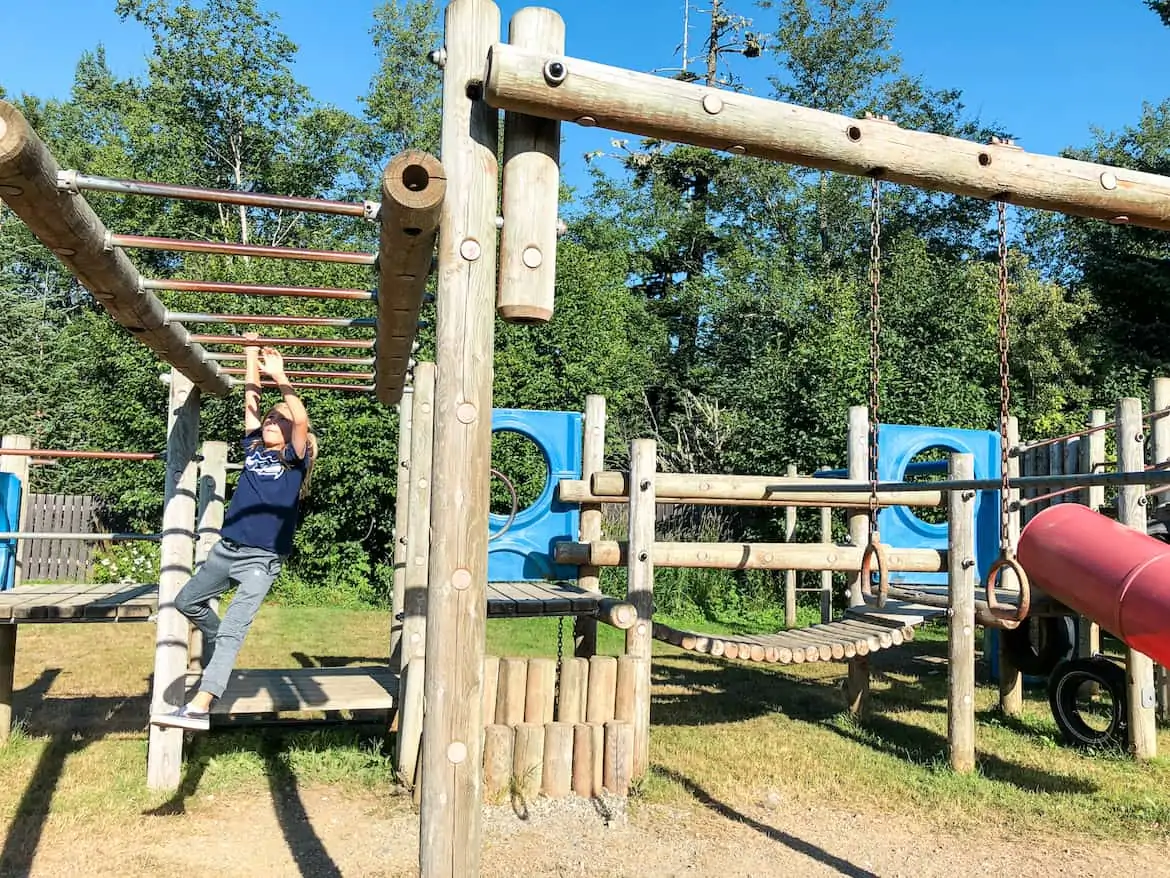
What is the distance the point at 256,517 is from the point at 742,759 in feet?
11.3

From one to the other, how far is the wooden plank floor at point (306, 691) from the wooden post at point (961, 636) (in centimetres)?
351

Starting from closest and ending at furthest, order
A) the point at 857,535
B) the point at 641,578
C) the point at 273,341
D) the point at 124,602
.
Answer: the point at 273,341 → the point at 124,602 → the point at 641,578 → the point at 857,535

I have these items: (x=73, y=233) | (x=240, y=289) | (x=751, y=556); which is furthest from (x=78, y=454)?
(x=751, y=556)

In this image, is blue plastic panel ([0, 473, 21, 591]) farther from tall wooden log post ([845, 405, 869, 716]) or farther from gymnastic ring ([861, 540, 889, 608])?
tall wooden log post ([845, 405, 869, 716])

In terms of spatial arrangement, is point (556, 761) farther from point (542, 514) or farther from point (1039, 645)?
point (542, 514)

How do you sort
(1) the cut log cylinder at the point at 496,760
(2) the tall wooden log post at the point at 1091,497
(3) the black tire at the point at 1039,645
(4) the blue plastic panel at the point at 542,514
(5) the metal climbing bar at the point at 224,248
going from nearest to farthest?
1. (5) the metal climbing bar at the point at 224,248
2. (1) the cut log cylinder at the point at 496,760
3. (3) the black tire at the point at 1039,645
4. (2) the tall wooden log post at the point at 1091,497
5. (4) the blue plastic panel at the point at 542,514

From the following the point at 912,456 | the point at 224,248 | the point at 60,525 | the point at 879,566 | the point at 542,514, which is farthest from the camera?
the point at 60,525

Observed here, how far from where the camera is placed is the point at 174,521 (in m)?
5.23

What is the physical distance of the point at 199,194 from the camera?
116 inches

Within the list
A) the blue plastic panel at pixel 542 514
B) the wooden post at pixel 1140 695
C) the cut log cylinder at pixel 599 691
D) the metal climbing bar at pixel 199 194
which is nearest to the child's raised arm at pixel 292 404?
the metal climbing bar at pixel 199 194

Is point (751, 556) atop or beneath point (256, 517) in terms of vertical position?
beneath

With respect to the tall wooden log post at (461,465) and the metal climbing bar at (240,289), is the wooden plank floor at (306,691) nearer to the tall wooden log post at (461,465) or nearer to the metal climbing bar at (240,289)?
the metal climbing bar at (240,289)

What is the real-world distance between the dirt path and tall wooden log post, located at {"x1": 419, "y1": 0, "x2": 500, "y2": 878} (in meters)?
1.50

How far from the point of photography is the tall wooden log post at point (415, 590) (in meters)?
5.18
